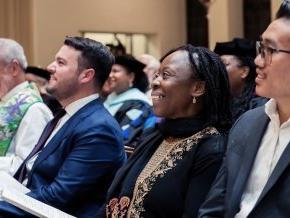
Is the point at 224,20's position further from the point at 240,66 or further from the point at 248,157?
the point at 248,157

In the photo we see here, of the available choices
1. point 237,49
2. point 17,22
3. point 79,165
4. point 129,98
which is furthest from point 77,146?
point 17,22

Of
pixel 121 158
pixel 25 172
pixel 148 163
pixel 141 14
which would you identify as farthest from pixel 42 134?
pixel 141 14

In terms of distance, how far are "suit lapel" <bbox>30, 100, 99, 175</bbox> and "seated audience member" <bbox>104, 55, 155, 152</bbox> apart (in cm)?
188

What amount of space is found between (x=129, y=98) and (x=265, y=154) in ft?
11.6

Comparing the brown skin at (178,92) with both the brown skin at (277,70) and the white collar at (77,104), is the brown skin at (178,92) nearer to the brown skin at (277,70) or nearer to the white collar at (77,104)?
the brown skin at (277,70)

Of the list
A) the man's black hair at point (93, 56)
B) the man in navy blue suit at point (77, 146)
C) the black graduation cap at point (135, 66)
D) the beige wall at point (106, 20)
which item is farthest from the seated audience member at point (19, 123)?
the beige wall at point (106, 20)

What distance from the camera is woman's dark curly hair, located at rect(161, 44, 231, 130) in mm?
2273

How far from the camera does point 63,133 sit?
9.38 feet

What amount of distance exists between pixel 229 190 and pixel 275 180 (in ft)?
0.68

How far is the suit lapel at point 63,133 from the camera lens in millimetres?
2842

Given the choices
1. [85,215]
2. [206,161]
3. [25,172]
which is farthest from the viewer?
[25,172]

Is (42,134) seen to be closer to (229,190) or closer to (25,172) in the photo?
(25,172)

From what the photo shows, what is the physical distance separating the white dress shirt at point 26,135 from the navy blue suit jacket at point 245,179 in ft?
5.12

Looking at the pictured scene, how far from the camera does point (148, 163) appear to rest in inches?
90.8
